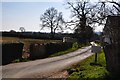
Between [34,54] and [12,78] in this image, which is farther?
[34,54]

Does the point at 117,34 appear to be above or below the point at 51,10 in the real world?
below

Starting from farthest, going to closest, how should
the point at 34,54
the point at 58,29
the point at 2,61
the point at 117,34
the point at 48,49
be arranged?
the point at 58,29
the point at 48,49
the point at 34,54
the point at 2,61
the point at 117,34

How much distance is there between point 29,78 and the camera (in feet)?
58.0

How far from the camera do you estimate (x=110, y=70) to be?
1628 cm

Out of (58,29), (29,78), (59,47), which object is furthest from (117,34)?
(58,29)

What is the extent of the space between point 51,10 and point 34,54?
7781 cm

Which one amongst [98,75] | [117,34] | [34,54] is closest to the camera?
[98,75]

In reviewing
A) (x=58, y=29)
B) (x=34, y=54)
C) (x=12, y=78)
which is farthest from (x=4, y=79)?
(x=58, y=29)

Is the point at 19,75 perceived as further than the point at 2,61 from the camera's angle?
No

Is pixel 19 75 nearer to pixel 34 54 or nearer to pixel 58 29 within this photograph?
pixel 34 54

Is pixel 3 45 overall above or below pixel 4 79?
above

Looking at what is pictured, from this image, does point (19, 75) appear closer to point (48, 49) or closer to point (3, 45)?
point (3, 45)

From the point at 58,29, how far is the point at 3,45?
8287cm

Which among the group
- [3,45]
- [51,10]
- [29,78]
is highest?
[51,10]
